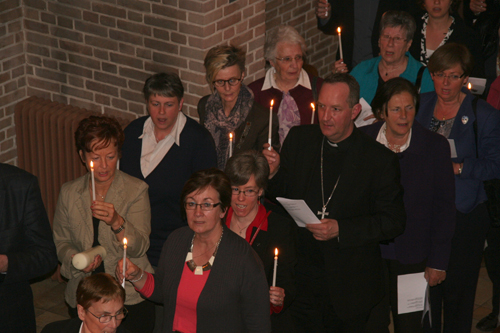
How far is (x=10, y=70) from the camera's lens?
6.73 metres

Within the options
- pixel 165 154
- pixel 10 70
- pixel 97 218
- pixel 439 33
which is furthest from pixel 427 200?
pixel 10 70

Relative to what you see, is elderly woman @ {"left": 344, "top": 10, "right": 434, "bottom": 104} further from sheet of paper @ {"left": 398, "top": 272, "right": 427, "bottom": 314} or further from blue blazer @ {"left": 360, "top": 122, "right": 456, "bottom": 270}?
sheet of paper @ {"left": 398, "top": 272, "right": 427, "bottom": 314}

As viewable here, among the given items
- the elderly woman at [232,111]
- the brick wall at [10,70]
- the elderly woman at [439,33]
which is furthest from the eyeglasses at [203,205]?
the brick wall at [10,70]

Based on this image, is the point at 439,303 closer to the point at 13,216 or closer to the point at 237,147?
the point at 237,147

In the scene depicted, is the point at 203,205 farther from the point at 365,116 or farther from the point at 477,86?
the point at 477,86

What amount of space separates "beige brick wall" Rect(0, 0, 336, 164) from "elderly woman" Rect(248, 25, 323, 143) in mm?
603

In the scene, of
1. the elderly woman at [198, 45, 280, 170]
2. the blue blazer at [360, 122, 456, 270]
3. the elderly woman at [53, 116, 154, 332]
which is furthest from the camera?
the elderly woman at [198, 45, 280, 170]

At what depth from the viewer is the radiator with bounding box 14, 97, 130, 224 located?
6484 millimetres

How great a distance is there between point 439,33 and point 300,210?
117 inches

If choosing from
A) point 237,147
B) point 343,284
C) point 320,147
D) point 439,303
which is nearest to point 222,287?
point 343,284

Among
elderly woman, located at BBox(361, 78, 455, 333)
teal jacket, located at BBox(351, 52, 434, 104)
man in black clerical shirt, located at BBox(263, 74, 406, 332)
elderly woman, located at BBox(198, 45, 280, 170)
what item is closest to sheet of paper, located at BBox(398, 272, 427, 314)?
elderly woman, located at BBox(361, 78, 455, 333)

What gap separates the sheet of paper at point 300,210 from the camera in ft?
13.9

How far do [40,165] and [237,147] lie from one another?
94.9 inches

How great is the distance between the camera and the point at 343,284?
14.5 ft
